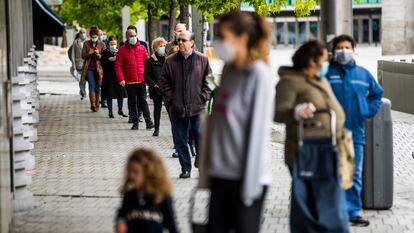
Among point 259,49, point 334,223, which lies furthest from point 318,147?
point 259,49

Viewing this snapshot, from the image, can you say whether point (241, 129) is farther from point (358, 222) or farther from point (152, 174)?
point (358, 222)

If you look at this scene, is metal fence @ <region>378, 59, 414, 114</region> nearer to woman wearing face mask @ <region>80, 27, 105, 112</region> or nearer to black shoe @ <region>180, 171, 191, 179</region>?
woman wearing face mask @ <region>80, 27, 105, 112</region>

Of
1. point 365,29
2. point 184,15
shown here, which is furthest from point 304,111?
point 365,29

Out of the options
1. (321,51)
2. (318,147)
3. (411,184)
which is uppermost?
(321,51)

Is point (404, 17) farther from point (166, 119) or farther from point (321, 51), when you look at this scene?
point (321, 51)

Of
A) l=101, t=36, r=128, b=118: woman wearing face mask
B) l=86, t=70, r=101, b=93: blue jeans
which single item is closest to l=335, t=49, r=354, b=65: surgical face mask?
l=101, t=36, r=128, b=118: woman wearing face mask

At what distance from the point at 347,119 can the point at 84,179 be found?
4.79 m

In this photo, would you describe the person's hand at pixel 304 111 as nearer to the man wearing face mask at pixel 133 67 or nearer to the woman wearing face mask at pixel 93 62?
the man wearing face mask at pixel 133 67

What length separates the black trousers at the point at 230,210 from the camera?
20.2 ft

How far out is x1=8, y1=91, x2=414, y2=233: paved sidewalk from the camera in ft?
32.8

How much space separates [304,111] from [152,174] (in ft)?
5.93

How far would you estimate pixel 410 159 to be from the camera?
15227 mm

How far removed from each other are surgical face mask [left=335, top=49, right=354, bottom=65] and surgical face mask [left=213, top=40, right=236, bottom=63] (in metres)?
3.10

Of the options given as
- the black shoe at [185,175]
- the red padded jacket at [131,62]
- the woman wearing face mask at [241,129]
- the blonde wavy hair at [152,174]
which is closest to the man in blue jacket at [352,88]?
the woman wearing face mask at [241,129]
